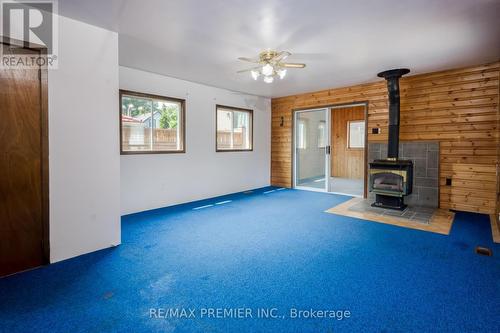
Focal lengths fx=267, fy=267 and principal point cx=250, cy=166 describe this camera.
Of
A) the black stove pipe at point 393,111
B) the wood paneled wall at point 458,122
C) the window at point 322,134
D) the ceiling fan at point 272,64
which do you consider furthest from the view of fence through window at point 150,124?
the wood paneled wall at point 458,122

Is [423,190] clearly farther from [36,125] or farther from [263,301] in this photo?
[36,125]

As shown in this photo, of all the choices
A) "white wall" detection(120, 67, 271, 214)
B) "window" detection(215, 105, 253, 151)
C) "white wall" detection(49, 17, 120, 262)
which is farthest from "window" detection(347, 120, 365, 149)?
"white wall" detection(49, 17, 120, 262)

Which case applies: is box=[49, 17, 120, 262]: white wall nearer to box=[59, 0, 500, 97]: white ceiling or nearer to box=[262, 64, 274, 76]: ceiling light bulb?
box=[59, 0, 500, 97]: white ceiling

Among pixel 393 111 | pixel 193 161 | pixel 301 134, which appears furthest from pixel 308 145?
pixel 193 161

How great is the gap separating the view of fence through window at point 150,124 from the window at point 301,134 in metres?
3.29

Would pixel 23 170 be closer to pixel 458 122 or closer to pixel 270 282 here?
pixel 270 282

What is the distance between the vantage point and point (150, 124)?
194 inches

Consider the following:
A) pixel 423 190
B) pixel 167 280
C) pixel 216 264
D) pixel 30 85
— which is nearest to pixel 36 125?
pixel 30 85

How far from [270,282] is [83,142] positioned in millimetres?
2461

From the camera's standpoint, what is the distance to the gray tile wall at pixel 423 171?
196 inches

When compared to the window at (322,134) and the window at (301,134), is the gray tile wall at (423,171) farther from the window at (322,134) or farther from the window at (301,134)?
the window at (301,134)

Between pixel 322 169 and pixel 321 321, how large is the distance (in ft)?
18.3
